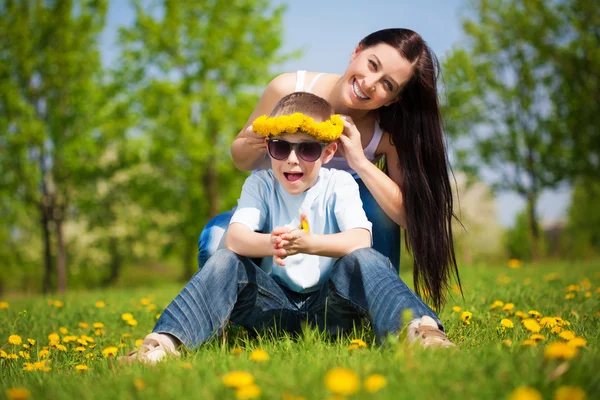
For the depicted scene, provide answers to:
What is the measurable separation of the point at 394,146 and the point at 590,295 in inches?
80.3

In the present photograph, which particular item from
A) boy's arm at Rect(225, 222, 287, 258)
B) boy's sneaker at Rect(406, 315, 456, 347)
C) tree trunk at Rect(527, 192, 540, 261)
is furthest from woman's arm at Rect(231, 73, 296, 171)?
tree trunk at Rect(527, 192, 540, 261)

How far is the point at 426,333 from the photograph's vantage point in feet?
7.25

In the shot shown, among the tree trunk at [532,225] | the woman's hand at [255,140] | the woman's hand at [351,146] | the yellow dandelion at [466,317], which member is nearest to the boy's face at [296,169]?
the woman's hand at [351,146]

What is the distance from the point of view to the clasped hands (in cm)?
240

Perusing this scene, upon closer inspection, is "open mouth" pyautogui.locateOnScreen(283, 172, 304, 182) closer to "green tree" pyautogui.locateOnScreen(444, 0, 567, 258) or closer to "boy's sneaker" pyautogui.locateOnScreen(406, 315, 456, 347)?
"boy's sneaker" pyautogui.locateOnScreen(406, 315, 456, 347)

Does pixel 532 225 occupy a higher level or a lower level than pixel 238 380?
lower

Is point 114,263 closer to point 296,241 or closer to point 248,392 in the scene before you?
point 296,241

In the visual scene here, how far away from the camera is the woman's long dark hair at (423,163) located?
317 centimetres

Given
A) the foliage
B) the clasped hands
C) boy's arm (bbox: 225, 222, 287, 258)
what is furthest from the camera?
the foliage

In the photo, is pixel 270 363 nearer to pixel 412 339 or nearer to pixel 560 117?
pixel 412 339

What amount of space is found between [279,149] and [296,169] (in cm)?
14

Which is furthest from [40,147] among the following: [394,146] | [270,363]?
[270,363]

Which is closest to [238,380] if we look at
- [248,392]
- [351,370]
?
[248,392]

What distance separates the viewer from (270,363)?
196cm
